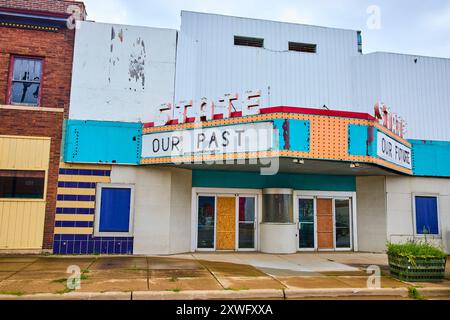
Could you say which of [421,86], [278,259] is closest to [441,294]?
[278,259]

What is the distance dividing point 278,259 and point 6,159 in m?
10.0

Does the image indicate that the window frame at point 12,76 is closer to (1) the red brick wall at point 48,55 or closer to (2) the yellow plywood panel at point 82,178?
(1) the red brick wall at point 48,55

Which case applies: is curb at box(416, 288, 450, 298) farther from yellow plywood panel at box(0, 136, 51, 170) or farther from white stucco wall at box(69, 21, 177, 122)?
yellow plywood panel at box(0, 136, 51, 170)

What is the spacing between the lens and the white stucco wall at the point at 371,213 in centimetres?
1614

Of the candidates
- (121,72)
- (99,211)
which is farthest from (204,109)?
(99,211)

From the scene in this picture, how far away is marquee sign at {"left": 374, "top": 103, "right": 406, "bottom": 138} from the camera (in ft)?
41.9

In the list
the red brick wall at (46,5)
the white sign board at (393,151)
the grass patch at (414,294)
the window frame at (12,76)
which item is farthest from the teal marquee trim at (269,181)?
the red brick wall at (46,5)

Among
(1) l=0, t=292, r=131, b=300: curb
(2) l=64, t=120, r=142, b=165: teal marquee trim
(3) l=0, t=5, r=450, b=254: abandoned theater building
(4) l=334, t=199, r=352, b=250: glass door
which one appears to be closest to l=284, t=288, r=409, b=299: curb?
(1) l=0, t=292, r=131, b=300: curb

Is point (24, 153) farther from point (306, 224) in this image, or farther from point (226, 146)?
point (306, 224)

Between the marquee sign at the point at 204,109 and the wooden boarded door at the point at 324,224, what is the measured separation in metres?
5.53

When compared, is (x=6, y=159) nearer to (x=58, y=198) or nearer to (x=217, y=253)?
(x=58, y=198)

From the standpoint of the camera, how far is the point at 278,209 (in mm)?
15391

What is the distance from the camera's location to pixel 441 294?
8.88 meters

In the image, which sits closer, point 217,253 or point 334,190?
point 217,253
